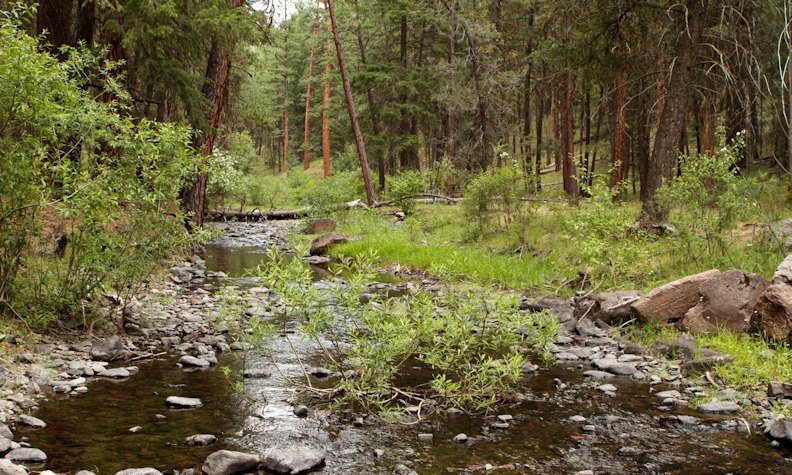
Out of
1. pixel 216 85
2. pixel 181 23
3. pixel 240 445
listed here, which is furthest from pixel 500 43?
Result: pixel 240 445

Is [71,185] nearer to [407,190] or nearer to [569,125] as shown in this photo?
[407,190]

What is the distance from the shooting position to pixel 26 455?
4590 mm

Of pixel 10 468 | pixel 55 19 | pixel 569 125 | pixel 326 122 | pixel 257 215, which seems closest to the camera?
pixel 10 468

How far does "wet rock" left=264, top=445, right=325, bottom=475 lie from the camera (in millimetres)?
4664

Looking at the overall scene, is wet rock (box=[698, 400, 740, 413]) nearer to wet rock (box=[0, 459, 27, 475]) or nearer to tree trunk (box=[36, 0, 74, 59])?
wet rock (box=[0, 459, 27, 475])

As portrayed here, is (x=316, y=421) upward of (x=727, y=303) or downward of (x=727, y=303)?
downward

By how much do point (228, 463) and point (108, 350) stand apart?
142 inches

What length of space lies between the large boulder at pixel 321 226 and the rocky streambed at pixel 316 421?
14036 mm

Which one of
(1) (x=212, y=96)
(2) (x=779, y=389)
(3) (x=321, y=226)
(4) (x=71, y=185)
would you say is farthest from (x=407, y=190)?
(2) (x=779, y=389)

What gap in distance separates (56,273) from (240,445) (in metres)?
4.38

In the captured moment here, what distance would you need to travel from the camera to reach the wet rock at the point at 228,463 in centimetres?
453

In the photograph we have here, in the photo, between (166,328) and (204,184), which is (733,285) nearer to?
(166,328)

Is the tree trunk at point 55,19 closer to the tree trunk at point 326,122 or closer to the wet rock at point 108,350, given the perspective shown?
the wet rock at point 108,350

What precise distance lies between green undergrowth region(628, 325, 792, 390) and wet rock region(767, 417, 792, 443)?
47.7 inches
